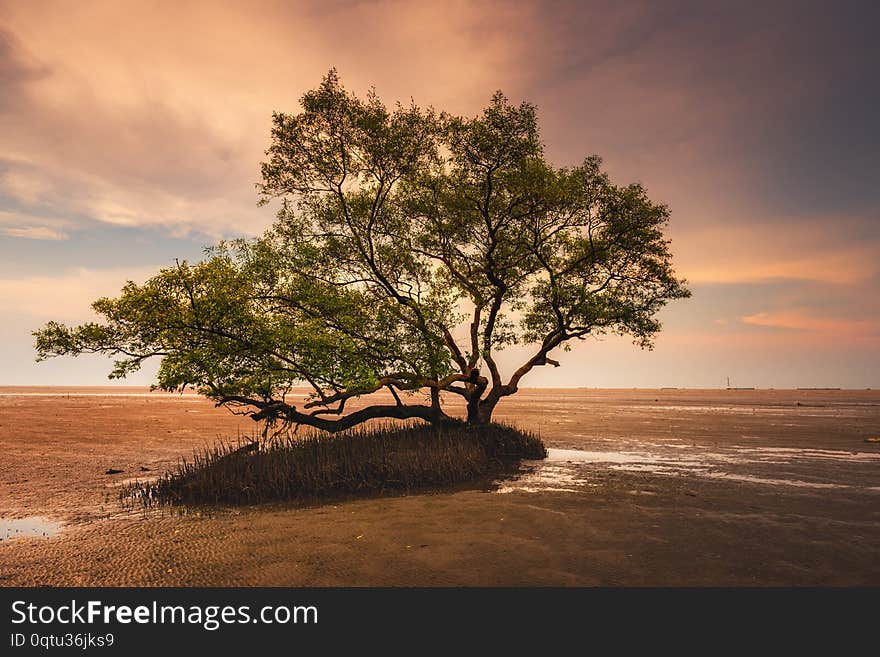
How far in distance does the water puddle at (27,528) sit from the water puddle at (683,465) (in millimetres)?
11796

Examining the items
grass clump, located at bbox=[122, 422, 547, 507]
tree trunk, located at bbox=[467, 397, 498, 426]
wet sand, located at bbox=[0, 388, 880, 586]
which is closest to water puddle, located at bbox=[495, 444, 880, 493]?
wet sand, located at bbox=[0, 388, 880, 586]

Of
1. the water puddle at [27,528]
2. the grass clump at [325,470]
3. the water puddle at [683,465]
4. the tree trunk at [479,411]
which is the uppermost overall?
the tree trunk at [479,411]

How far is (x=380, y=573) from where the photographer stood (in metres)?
8.27

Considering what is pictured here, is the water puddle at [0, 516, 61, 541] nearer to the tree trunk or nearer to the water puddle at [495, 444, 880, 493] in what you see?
the water puddle at [495, 444, 880, 493]

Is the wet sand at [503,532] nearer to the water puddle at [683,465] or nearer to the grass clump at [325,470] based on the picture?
the water puddle at [683,465]

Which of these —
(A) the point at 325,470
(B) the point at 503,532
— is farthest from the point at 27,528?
(B) the point at 503,532

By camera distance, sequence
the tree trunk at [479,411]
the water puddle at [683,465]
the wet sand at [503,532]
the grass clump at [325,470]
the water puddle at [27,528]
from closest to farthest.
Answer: the wet sand at [503,532] < the water puddle at [27,528] < the grass clump at [325,470] < the water puddle at [683,465] < the tree trunk at [479,411]

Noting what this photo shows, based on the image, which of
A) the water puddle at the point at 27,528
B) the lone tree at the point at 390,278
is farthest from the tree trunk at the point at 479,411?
the water puddle at the point at 27,528

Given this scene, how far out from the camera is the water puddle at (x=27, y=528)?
11.1 metres

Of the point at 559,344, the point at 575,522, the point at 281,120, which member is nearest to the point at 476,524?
the point at 575,522

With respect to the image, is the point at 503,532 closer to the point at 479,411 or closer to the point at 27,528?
the point at 27,528

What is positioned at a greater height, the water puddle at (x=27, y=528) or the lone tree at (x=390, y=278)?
the lone tree at (x=390, y=278)

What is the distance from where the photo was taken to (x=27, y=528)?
11.6 meters

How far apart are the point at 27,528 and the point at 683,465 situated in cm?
2215
